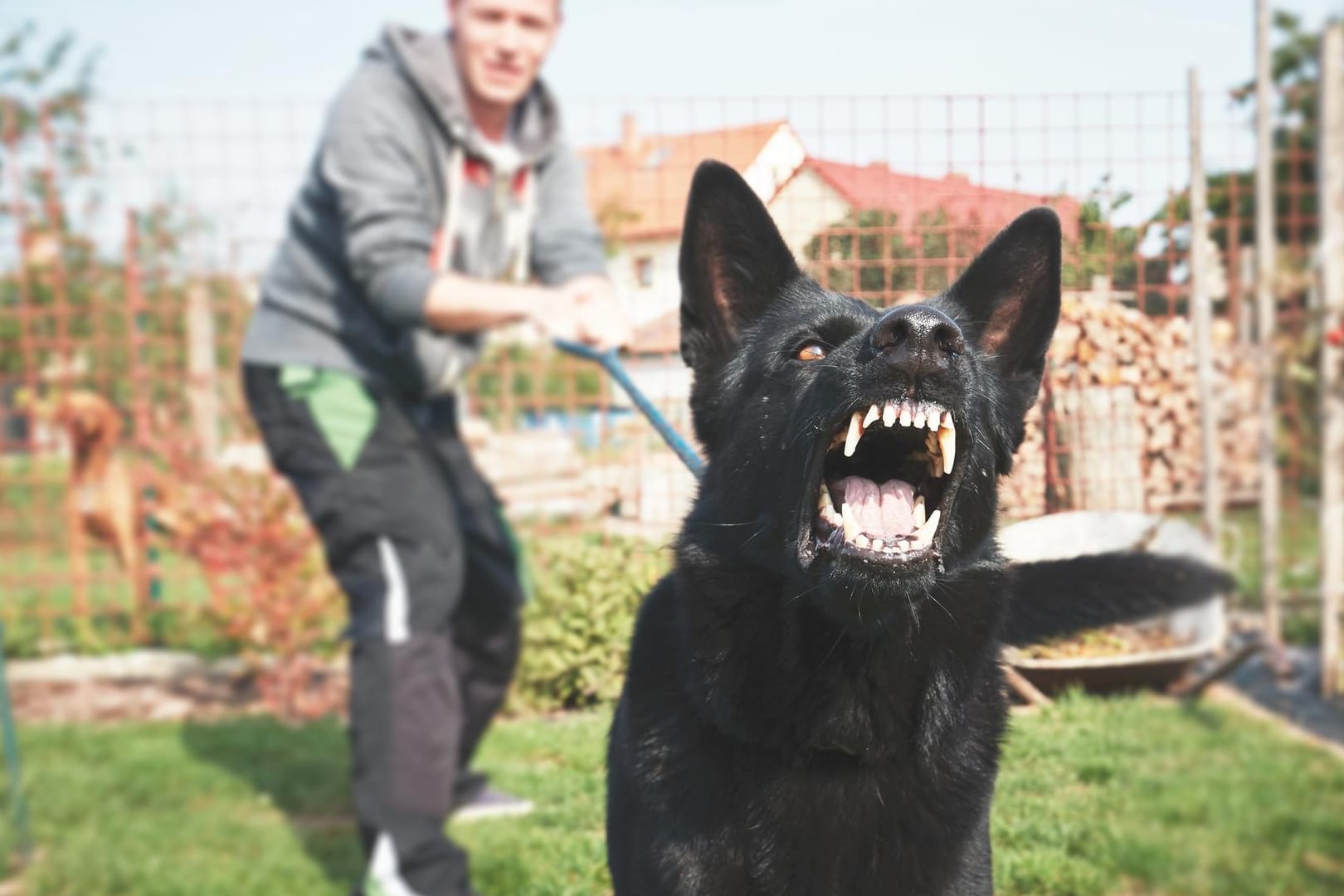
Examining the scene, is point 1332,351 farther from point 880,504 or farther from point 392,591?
point 880,504

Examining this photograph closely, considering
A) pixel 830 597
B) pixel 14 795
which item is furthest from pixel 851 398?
pixel 14 795

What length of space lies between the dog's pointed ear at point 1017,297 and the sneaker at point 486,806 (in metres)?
2.33

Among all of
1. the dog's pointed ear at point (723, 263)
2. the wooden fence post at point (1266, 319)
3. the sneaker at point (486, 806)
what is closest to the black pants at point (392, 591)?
the sneaker at point (486, 806)

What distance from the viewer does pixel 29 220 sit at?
6.52m

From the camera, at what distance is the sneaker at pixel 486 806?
12.1ft

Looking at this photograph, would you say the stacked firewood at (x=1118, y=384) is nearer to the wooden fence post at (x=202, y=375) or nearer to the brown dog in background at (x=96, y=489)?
the wooden fence post at (x=202, y=375)

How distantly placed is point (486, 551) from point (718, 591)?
204 centimetres

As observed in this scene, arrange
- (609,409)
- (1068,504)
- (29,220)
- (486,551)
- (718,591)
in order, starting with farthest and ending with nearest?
(29,220), (609,409), (486,551), (1068,504), (718,591)

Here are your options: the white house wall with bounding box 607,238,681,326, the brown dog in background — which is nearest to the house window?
the white house wall with bounding box 607,238,681,326

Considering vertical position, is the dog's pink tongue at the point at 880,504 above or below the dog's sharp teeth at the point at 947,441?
below

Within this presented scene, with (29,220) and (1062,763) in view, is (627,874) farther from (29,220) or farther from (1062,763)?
(29,220)

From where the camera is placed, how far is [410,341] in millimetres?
3377

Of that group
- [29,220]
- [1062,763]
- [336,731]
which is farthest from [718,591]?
[29,220]

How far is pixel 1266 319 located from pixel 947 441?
4322 millimetres
